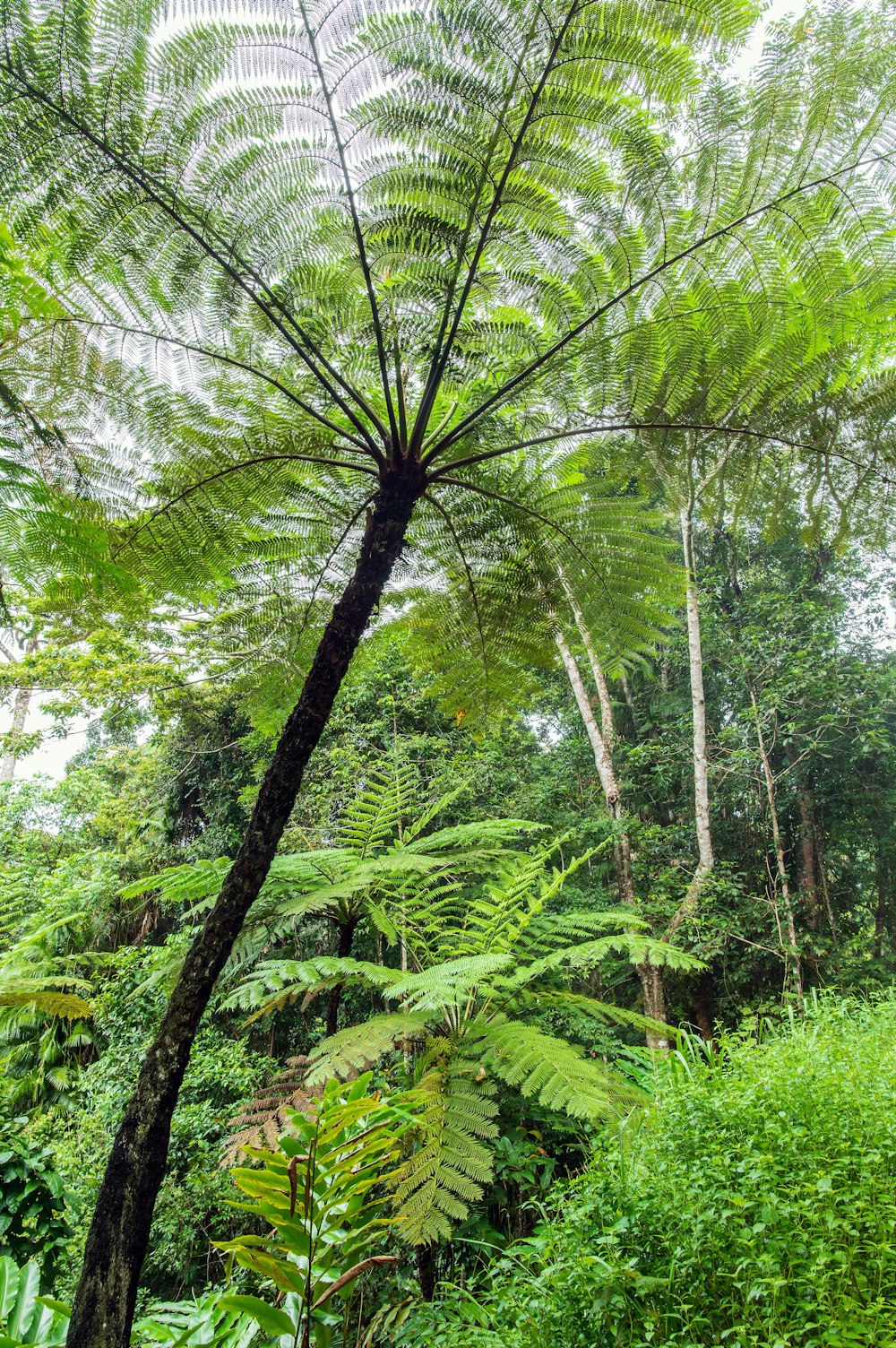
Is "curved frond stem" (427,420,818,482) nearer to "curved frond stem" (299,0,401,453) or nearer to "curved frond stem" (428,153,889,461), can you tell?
"curved frond stem" (428,153,889,461)

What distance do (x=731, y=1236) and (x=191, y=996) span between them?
4.04 ft

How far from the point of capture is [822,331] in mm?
1619

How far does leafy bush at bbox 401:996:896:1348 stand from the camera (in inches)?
49.1

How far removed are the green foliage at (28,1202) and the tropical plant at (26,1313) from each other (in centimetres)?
48

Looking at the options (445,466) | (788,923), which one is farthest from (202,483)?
(788,923)

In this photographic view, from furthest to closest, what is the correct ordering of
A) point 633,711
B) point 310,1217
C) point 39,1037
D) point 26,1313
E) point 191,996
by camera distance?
point 633,711
point 39,1037
point 26,1313
point 191,996
point 310,1217

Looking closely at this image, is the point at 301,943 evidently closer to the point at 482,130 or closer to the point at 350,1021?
the point at 350,1021

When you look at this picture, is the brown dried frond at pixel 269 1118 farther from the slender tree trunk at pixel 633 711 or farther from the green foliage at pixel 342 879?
the slender tree trunk at pixel 633 711

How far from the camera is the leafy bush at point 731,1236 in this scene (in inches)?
49.1

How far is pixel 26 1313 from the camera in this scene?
146cm

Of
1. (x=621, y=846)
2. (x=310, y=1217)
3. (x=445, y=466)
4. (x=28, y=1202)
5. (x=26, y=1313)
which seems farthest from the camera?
(x=621, y=846)

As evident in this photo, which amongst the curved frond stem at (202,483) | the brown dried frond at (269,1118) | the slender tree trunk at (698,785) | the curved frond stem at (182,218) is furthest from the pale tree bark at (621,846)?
the curved frond stem at (182,218)

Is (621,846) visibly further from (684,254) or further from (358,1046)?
(684,254)

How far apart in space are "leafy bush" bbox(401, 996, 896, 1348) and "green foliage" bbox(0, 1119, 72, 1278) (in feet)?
3.87
